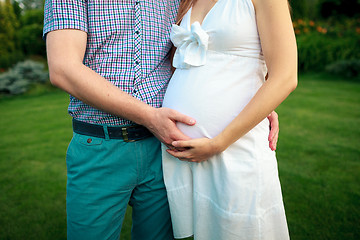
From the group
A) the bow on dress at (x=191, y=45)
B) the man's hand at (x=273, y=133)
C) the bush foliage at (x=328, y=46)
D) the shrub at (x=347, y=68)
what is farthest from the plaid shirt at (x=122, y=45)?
the bush foliage at (x=328, y=46)

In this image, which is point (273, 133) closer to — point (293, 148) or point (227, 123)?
point (227, 123)

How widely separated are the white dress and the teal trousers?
0.28 meters

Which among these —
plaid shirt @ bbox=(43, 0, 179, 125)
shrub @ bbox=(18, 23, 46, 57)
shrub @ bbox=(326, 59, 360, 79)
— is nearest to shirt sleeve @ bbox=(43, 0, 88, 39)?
plaid shirt @ bbox=(43, 0, 179, 125)

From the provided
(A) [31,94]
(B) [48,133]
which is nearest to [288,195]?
(B) [48,133]

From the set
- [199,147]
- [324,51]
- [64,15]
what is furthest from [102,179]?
[324,51]

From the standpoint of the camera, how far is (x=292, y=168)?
365 cm

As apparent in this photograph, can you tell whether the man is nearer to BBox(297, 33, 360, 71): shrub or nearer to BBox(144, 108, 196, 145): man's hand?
BBox(144, 108, 196, 145): man's hand

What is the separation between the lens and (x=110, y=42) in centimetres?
132

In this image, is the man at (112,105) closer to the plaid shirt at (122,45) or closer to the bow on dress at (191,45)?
the plaid shirt at (122,45)

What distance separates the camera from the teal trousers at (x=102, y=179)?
137 centimetres

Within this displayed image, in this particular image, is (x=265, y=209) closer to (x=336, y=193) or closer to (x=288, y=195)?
(x=288, y=195)

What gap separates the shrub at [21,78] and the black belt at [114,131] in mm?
8613

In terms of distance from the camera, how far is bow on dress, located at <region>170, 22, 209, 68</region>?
3.97 feet

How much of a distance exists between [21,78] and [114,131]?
30.0 ft
